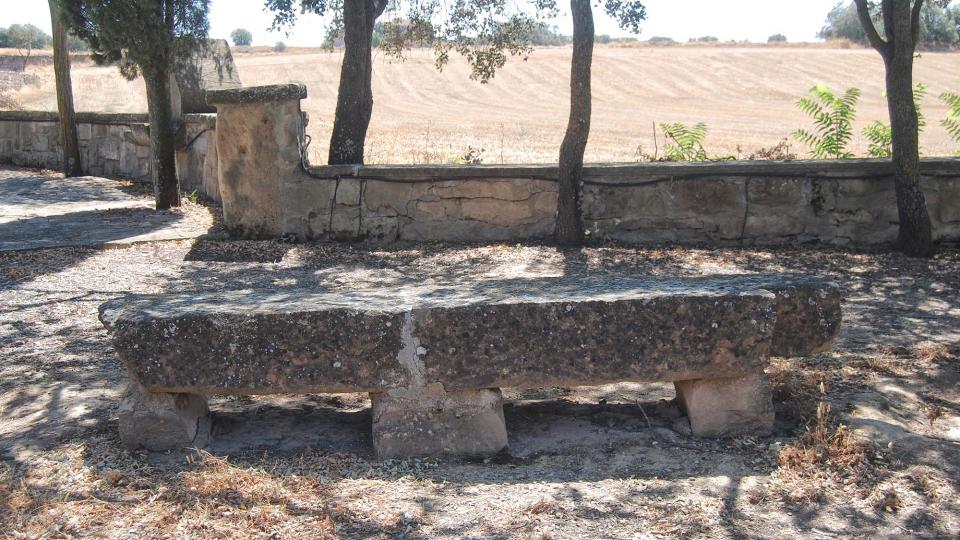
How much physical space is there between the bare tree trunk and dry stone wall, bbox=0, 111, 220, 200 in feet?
23.4

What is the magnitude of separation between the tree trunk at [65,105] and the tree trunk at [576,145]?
360 inches

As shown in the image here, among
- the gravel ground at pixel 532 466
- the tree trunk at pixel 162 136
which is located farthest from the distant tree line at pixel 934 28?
the gravel ground at pixel 532 466

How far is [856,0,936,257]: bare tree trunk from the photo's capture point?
8.15m

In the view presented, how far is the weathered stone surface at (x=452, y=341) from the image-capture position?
3.89 meters

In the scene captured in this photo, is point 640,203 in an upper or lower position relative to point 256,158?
lower

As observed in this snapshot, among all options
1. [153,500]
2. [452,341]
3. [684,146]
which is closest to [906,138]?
[684,146]

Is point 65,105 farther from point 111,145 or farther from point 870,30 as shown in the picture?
point 870,30

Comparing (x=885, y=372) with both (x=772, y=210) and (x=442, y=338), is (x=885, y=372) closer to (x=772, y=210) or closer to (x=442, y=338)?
(x=442, y=338)

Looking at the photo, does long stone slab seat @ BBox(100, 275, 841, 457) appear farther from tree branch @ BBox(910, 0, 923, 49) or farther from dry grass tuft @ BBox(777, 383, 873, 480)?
tree branch @ BBox(910, 0, 923, 49)

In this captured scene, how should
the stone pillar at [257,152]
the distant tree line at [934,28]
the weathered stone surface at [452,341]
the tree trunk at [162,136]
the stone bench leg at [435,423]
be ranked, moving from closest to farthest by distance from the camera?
the weathered stone surface at [452,341] → the stone bench leg at [435,423] → the stone pillar at [257,152] → the tree trunk at [162,136] → the distant tree line at [934,28]

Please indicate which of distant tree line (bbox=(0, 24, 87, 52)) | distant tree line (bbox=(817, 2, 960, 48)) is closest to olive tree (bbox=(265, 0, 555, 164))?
distant tree line (bbox=(817, 2, 960, 48))

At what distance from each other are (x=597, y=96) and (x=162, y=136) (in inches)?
921

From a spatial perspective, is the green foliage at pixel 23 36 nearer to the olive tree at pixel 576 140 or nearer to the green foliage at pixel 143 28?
the green foliage at pixel 143 28

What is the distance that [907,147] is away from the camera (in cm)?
816
